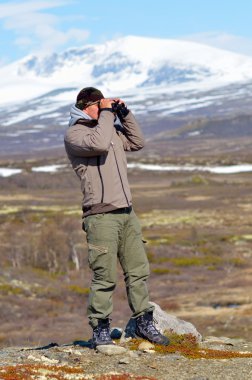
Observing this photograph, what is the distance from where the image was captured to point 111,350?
9.25m

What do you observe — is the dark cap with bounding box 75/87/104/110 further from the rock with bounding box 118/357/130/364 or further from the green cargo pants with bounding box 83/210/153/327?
the rock with bounding box 118/357/130/364

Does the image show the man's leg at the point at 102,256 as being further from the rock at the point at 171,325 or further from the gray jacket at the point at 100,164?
the rock at the point at 171,325

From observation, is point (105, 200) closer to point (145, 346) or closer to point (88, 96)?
point (88, 96)

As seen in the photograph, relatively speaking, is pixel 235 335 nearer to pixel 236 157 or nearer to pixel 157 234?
pixel 157 234

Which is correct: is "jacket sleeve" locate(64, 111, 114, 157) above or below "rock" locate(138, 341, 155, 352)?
above

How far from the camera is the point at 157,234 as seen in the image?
6875cm

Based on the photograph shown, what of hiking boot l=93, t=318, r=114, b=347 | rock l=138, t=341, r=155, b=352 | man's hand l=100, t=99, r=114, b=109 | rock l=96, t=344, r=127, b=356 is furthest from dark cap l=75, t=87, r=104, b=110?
rock l=138, t=341, r=155, b=352

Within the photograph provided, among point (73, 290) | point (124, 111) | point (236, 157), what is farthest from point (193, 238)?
point (236, 157)

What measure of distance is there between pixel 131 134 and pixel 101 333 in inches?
95.8

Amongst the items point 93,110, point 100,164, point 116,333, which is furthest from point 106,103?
point 116,333

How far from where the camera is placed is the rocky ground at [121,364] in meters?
8.34

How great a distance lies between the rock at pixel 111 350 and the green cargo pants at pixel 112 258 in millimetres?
292

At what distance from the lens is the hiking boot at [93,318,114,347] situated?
945 centimetres

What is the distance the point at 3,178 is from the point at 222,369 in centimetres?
12313
